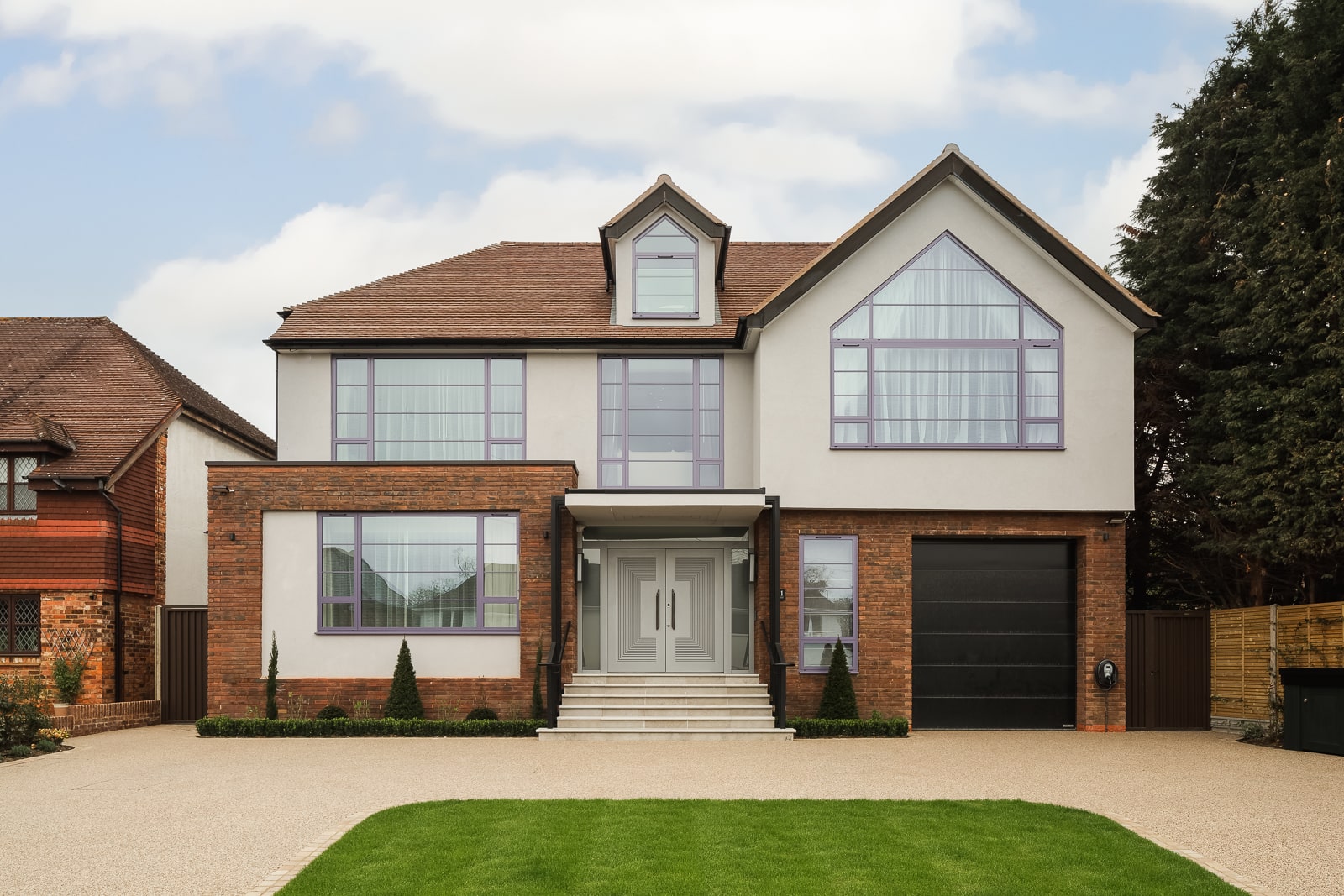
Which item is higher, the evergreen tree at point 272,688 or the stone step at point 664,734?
the evergreen tree at point 272,688

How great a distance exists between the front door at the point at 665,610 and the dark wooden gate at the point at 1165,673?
6.77m

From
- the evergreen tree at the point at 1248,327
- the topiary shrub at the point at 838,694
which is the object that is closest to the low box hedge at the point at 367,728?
the topiary shrub at the point at 838,694

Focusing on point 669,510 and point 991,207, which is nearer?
point 669,510

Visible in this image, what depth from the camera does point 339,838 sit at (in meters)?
9.32

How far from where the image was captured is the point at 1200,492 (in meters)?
19.7

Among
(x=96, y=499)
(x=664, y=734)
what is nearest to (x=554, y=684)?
(x=664, y=734)

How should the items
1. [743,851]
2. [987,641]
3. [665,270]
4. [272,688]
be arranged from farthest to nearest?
[665,270] < [987,641] < [272,688] < [743,851]

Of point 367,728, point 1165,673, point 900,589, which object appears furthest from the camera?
point 1165,673

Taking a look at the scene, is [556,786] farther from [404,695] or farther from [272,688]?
[272,688]

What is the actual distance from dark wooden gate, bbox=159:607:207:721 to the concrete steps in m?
6.85

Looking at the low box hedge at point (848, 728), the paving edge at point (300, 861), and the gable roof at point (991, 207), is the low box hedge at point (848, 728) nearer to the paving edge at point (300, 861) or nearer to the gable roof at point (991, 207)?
the gable roof at point (991, 207)

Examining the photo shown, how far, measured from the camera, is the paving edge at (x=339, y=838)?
7.91 meters

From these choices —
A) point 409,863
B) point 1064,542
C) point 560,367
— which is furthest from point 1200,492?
point 409,863

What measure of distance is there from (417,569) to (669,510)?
4043mm
